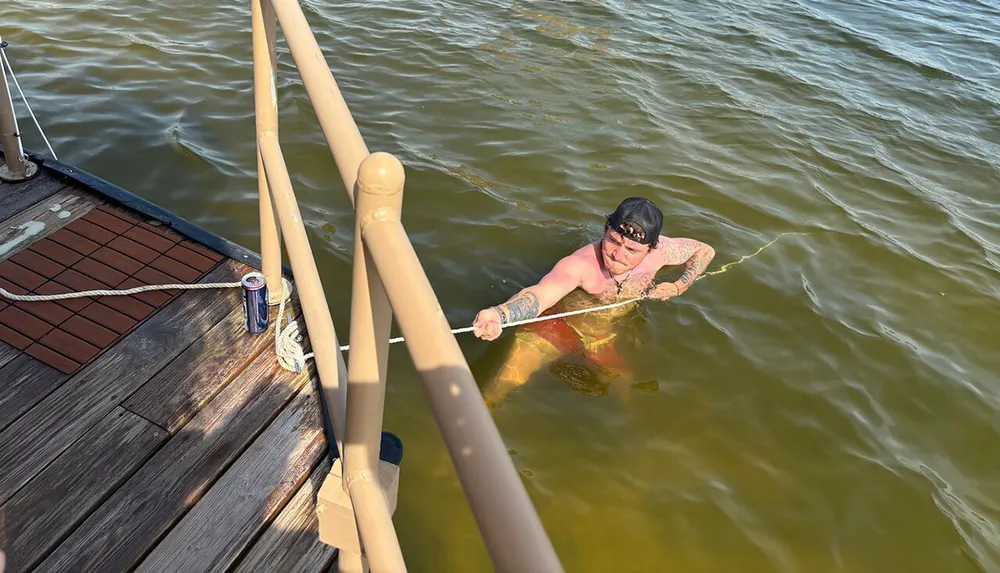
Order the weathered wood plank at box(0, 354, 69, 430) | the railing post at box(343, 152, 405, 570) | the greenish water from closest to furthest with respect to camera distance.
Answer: the railing post at box(343, 152, 405, 570)
the weathered wood plank at box(0, 354, 69, 430)
the greenish water

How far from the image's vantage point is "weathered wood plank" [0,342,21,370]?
2922 mm

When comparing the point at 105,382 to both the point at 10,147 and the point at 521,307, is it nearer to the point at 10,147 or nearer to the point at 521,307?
the point at 10,147

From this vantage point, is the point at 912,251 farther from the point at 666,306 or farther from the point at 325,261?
the point at 325,261

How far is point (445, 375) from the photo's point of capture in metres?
1.04

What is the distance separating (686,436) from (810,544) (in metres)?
0.84

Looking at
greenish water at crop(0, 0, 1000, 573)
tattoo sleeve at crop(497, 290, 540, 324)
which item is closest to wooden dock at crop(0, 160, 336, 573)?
greenish water at crop(0, 0, 1000, 573)

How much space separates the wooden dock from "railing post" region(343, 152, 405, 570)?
94 centimetres

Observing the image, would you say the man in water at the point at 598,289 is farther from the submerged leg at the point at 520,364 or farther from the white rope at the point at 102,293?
the white rope at the point at 102,293

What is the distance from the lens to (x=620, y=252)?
425 cm

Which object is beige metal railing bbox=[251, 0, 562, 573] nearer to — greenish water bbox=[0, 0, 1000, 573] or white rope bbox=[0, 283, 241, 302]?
white rope bbox=[0, 283, 241, 302]

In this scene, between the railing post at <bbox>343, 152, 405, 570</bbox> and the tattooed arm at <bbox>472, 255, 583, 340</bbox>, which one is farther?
the tattooed arm at <bbox>472, 255, 583, 340</bbox>

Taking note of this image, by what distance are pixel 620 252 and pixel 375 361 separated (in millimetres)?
2960

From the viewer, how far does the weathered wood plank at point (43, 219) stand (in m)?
3.57

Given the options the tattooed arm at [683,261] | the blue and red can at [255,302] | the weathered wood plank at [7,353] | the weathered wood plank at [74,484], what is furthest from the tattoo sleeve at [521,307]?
the weathered wood plank at [7,353]
